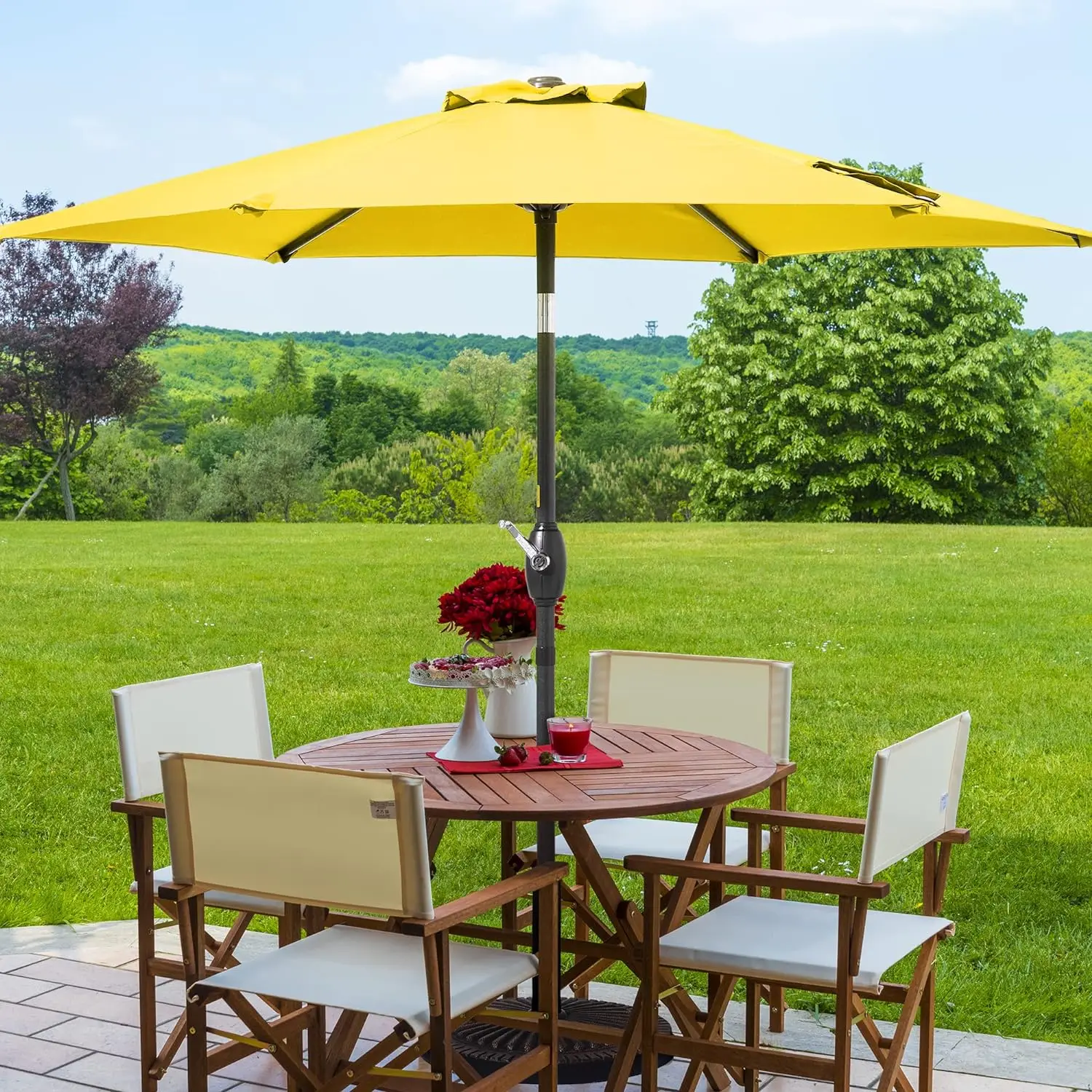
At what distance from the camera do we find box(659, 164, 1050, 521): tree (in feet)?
91.2

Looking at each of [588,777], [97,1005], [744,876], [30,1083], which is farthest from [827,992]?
[97,1005]

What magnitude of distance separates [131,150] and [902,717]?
2991cm

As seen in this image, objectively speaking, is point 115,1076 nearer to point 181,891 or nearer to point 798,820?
point 181,891

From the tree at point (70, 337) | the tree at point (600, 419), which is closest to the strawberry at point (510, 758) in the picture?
the tree at point (70, 337)

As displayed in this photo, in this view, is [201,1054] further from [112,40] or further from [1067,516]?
[112,40]

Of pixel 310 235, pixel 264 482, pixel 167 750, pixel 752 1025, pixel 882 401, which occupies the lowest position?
pixel 752 1025

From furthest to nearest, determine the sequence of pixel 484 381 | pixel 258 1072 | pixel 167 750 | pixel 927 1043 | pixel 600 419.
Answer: pixel 484 381 < pixel 600 419 < pixel 167 750 < pixel 258 1072 < pixel 927 1043

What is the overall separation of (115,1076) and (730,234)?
8.20ft

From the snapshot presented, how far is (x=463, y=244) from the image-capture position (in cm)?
399

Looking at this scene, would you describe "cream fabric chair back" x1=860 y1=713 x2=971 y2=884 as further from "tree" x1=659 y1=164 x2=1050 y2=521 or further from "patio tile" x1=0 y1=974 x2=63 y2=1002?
"tree" x1=659 y1=164 x2=1050 y2=521

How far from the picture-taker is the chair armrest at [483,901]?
7.57 ft

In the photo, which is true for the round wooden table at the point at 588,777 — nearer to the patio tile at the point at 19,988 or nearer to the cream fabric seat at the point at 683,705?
the cream fabric seat at the point at 683,705

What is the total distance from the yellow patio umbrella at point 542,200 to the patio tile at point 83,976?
4.05 feet

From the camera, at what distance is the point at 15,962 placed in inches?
148
